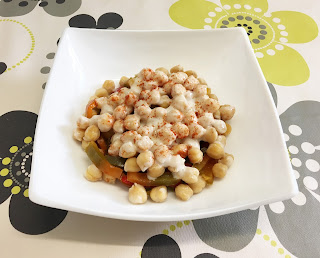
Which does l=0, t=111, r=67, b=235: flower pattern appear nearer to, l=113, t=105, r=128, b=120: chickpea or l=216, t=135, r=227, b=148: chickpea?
l=113, t=105, r=128, b=120: chickpea

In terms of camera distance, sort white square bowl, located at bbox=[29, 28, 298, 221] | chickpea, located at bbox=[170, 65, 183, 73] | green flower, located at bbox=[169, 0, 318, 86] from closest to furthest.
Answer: white square bowl, located at bbox=[29, 28, 298, 221], chickpea, located at bbox=[170, 65, 183, 73], green flower, located at bbox=[169, 0, 318, 86]

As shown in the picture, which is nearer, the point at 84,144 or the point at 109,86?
the point at 84,144

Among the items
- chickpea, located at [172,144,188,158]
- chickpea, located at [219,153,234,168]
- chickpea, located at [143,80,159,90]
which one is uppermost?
chickpea, located at [143,80,159,90]

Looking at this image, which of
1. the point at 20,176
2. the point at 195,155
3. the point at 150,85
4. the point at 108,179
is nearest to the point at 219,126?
the point at 195,155

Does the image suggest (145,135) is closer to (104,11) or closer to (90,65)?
(90,65)

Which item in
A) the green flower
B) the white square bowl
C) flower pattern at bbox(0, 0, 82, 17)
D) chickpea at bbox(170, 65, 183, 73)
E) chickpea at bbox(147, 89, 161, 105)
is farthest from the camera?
flower pattern at bbox(0, 0, 82, 17)

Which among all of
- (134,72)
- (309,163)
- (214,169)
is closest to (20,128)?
(134,72)

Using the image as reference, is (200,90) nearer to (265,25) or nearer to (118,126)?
(118,126)

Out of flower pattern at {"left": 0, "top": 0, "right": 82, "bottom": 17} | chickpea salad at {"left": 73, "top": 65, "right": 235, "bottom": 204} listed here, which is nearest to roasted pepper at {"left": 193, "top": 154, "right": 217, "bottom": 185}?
chickpea salad at {"left": 73, "top": 65, "right": 235, "bottom": 204}
